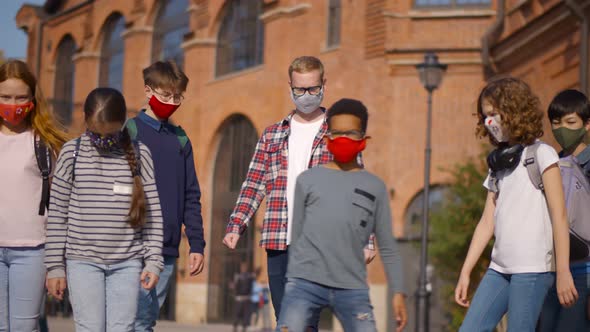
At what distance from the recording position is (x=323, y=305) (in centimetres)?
544

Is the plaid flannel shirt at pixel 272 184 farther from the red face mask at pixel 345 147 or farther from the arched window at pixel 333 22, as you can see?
the arched window at pixel 333 22

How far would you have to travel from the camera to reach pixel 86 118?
240 inches

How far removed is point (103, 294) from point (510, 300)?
88.4 inches

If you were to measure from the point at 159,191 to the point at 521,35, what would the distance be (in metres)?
19.0

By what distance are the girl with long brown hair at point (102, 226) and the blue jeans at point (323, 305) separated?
1.02 m

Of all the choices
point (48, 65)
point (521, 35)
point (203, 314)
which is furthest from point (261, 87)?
point (48, 65)

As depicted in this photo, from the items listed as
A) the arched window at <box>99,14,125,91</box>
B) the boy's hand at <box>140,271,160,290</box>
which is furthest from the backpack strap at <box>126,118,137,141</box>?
the arched window at <box>99,14,125,91</box>

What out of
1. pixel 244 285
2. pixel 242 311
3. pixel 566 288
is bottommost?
pixel 242 311

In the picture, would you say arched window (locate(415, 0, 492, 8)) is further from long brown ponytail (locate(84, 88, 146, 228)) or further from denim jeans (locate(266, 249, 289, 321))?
long brown ponytail (locate(84, 88, 146, 228))

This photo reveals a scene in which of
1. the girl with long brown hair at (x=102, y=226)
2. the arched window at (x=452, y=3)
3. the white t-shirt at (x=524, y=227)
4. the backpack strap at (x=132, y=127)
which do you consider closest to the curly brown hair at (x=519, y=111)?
the white t-shirt at (x=524, y=227)

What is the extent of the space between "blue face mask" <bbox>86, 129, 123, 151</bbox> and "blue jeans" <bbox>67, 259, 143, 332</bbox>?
2.20ft

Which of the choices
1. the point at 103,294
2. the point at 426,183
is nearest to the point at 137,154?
the point at 103,294

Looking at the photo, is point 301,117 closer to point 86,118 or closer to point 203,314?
point 86,118

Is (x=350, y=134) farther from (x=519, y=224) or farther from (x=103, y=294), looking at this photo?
(x=103, y=294)
